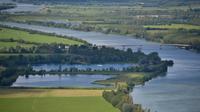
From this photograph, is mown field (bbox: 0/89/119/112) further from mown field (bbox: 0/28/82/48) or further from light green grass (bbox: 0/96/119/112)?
mown field (bbox: 0/28/82/48)

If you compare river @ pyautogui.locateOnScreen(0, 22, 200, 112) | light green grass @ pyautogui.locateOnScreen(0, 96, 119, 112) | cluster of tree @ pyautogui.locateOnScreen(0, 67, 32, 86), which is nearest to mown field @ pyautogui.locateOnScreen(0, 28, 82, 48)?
river @ pyautogui.locateOnScreen(0, 22, 200, 112)

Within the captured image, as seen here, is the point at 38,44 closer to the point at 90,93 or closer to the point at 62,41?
the point at 62,41

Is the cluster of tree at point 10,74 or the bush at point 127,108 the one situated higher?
the cluster of tree at point 10,74

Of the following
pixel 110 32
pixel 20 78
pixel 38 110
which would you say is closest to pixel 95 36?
pixel 110 32

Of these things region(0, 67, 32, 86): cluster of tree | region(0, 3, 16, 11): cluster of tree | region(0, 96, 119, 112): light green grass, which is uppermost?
region(0, 3, 16, 11): cluster of tree

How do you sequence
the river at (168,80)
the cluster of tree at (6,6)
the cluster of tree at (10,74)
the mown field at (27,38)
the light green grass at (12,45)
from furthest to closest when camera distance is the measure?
the cluster of tree at (6,6), the mown field at (27,38), the light green grass at (12,45), the cluster of tree at (10,74), the river at (168,80)

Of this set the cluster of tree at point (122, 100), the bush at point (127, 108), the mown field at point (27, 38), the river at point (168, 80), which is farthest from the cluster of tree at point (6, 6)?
the bush at point (127, 108)

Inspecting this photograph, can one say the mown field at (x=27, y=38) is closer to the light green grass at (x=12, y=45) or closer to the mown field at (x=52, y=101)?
the light green grass at (x=12, y=45)
